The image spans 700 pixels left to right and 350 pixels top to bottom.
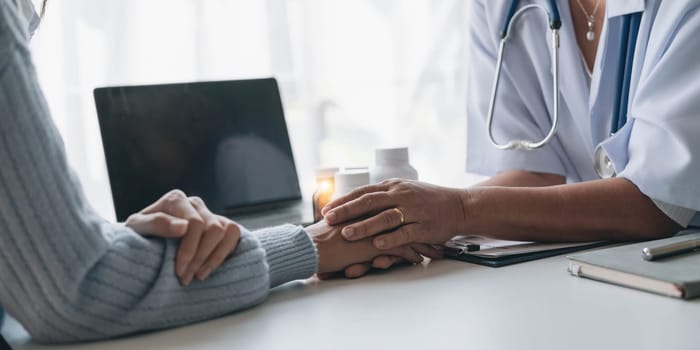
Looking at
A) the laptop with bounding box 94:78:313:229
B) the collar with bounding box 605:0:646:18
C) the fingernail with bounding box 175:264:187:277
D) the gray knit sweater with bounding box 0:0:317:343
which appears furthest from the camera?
the laptop with bounding box 94:78:313:229

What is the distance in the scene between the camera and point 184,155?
128 cm

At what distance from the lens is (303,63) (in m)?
1.78

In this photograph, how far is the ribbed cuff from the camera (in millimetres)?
835

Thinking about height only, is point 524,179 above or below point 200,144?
below

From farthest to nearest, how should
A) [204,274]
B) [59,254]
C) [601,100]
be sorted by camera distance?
1. [601,100]
2. [204,274]
3. [59,254]

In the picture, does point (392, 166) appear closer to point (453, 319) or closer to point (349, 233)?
point (349, 233)

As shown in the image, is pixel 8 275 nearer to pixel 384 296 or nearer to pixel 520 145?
pixel 384 296

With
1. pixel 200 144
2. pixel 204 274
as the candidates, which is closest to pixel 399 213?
pixel 204 274

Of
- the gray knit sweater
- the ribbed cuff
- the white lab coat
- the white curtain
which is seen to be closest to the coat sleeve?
the white lab coat

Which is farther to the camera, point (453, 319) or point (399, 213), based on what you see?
point (399, 213)

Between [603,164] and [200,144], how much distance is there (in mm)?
671

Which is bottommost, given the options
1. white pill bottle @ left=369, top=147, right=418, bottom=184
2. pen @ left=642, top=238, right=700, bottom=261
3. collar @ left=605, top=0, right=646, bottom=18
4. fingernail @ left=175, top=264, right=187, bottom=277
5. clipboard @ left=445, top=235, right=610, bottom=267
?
clipboard @ left=445, top=235, right=610, bottom=267

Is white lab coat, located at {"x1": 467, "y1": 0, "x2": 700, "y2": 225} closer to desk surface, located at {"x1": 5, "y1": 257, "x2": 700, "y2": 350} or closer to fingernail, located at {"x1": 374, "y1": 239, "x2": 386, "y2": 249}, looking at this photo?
desk surface, located at {"x1": 5, "y1": 257, "x2": 700, "y2": 350}

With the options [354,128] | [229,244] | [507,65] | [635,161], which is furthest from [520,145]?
[229,244]
